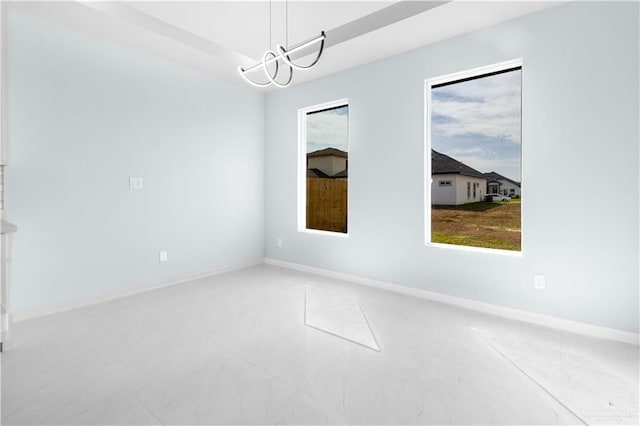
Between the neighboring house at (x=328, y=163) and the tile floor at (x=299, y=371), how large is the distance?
6.67ft

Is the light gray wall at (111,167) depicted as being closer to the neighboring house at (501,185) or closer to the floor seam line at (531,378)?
the neighboring house at (501,185)

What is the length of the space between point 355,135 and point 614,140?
7.73ft

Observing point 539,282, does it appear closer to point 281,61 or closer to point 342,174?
point 342,174

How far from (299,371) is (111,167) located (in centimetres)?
281

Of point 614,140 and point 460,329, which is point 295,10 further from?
point 460,329

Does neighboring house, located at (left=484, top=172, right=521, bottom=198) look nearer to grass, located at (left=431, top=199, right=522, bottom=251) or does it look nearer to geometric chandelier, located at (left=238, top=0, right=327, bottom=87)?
grass, located at (left=431, top=199, right=522, bottom=251)

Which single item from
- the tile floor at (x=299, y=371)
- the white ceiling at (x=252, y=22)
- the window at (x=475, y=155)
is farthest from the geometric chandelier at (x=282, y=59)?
the tile floor at (x=299, y=371)

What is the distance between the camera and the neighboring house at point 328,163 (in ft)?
14.1

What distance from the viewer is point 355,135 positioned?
12.9 ft

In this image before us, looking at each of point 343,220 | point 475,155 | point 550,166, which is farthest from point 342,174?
point 550,166

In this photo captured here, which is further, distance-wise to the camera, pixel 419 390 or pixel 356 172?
pixel 356 172

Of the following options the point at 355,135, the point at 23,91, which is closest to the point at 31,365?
the point at 23,91

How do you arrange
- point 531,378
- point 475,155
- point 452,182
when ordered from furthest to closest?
point 452,182 → point 475,155 → point 531,378

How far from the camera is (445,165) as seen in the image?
3.44m
